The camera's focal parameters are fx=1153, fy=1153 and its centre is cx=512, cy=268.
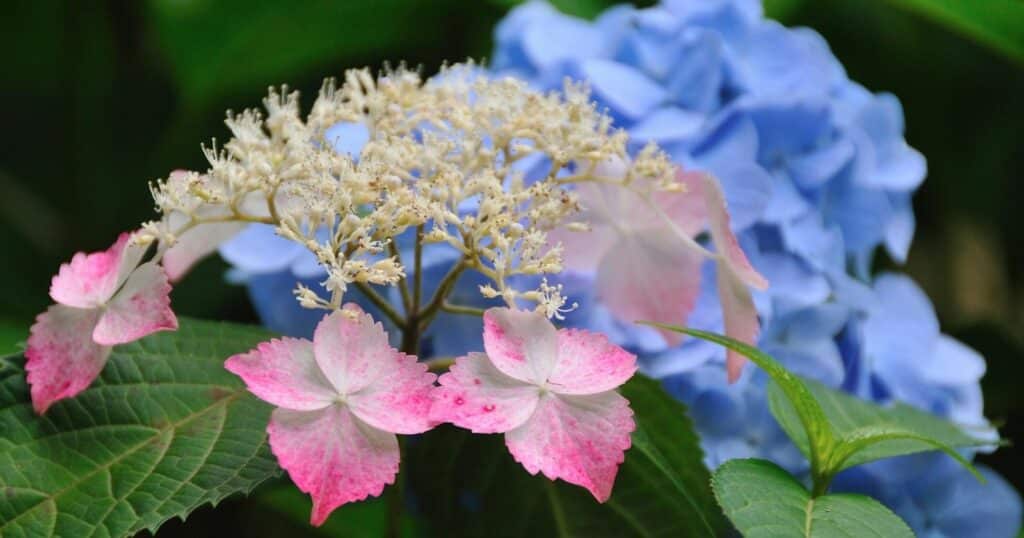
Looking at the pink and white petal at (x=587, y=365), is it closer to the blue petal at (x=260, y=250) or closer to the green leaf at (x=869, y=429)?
the green leaf at (x=869, y=429)

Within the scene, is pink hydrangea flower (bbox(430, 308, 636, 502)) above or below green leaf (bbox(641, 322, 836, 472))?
above

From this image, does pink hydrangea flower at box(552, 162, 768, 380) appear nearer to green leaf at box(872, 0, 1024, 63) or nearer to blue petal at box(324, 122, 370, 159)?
blue petal at box(324, 122, 370, 159)

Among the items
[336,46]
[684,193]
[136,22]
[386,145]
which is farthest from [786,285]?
[136,22]

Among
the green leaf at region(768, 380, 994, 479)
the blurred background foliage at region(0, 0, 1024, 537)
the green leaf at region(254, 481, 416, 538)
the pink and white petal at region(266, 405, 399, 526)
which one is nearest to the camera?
the pink and white petal at region(266, 405, 399, 526)

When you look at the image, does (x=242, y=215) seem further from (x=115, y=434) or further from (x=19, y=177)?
(x=19, y=177)

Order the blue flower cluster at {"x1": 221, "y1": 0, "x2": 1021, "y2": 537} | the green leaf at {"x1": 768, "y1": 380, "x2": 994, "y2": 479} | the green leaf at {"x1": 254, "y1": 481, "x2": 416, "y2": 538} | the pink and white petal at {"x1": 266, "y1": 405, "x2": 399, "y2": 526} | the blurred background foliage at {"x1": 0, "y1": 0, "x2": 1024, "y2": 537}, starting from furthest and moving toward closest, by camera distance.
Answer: the blurred background foliage at {"x1": 0, "y1": 0, "x2": 1024, "y2": 537} < the green leaf at {"x1": 254, "y1": 481, "x2": 416, "y2": 538} < the blue flower cluster at {"x1": 221, "y1": 0, "x2": 1021, "y2": 537} < the green leaf at {"x1": 768, "y1": 380, "x2": 994, "y2": 479} < the pink and white petal at {"x1": 266, "y1": 405, "x2": 399, "y2": 526}

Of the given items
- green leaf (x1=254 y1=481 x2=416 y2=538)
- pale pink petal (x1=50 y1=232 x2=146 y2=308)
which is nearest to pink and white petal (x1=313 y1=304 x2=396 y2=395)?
pale pink petal (x1=50 y1=232 x2=146 y2=308)

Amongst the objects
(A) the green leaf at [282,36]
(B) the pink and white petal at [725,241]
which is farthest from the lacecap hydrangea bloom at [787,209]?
(A) the green leaf at [282,36]
